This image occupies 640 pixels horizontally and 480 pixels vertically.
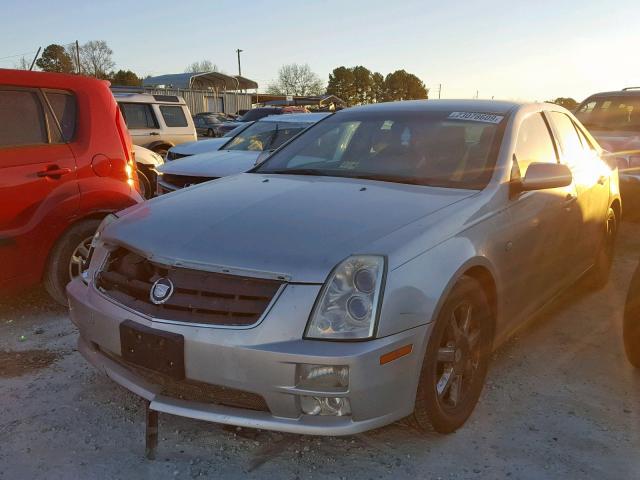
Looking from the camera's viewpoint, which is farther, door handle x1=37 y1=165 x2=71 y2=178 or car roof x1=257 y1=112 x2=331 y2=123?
car roof x1=257 y1=112 x2=331 y2=123

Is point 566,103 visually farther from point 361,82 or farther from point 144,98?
point 361,82

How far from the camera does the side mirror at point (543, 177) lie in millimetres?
3115

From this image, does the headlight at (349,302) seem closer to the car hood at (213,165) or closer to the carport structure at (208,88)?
the car hood at (213,165)

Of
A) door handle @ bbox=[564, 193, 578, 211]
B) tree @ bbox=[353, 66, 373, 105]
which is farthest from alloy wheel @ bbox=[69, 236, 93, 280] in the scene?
tree @ bbox=[353, 66, 373, 105]

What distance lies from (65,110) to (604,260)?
14.3 feet

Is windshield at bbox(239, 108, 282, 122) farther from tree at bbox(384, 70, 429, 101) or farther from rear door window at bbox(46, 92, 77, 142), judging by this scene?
tree at bbox(384, 70, 429, 101)

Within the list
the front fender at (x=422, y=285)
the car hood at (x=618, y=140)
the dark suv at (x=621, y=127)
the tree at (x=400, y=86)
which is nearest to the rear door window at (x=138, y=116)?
the dark suv at (x=621, y=127)

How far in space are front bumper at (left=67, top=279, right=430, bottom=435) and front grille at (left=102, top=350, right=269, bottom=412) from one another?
0.08ft

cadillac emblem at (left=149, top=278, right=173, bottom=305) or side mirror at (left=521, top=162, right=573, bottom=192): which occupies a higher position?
side mirror at (left=521, top=162, right=573, bottom=192)

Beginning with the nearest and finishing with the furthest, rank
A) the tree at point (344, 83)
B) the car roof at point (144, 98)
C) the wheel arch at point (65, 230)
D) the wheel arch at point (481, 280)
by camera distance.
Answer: the wheel arch at point (481, 280) < the wheel arch at point (65, 230) < the car roof at point (144, 98) < the tree at point (344, 83)

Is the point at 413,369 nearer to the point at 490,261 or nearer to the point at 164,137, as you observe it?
the point at 490,261

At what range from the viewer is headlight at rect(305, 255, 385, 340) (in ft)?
7.27

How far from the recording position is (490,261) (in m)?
2.86

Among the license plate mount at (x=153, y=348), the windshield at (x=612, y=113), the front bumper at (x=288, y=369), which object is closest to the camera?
the front bumper at (x=288, y=369)
